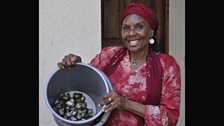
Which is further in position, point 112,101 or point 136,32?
point 136,32

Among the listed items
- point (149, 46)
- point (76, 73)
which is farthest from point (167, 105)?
point (76, 73)

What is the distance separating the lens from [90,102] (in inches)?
99.4

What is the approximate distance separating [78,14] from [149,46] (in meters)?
1.39

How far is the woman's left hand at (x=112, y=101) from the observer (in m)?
2.12

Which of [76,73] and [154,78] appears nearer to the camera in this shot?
[154,78]

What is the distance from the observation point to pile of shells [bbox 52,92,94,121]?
2334 millimetres

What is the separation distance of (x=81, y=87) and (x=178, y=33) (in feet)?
7.46

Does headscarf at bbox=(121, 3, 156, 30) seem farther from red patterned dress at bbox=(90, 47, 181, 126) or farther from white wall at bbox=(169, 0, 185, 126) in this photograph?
white wall at bbox=(169, 0, 185, 126)

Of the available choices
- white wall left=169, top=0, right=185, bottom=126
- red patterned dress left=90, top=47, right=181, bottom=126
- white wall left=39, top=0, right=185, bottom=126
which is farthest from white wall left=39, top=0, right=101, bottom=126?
red patterned dress left=90, top=47, right=181, bottom=126

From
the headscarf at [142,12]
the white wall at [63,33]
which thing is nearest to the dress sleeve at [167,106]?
the headscarf at [142,12]

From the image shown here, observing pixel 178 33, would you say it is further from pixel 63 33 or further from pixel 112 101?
A: pixel 112 101

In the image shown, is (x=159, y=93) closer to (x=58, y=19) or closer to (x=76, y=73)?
(x=76, y=73)

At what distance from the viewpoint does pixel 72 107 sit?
242 centimetres

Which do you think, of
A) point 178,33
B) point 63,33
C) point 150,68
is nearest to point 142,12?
point 150,68
